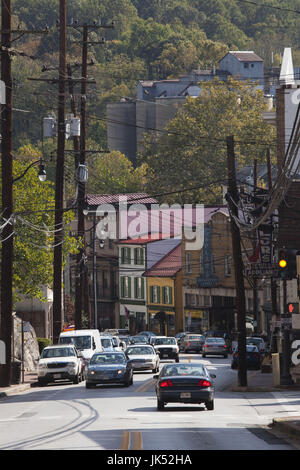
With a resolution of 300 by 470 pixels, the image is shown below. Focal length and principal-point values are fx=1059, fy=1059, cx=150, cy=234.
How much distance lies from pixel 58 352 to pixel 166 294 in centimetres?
5787

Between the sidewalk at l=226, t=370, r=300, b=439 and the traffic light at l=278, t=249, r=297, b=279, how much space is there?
4.95 m

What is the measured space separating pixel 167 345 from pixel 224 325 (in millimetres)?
32597

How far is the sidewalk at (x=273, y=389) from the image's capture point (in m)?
23.1

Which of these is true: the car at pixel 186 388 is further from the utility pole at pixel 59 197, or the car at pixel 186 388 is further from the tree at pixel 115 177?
the tree at pixel 115 177

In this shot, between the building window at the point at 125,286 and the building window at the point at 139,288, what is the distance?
1.41 m

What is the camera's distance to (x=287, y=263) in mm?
35000

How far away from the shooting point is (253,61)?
552 ft

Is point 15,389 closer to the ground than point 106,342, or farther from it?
closer to the ground

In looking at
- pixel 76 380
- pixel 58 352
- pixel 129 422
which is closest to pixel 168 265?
pixel 76 380

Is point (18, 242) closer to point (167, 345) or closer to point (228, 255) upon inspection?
point (167, 345)

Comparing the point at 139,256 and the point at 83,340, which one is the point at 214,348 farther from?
the point at 139,256

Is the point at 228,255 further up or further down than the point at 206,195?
further down
